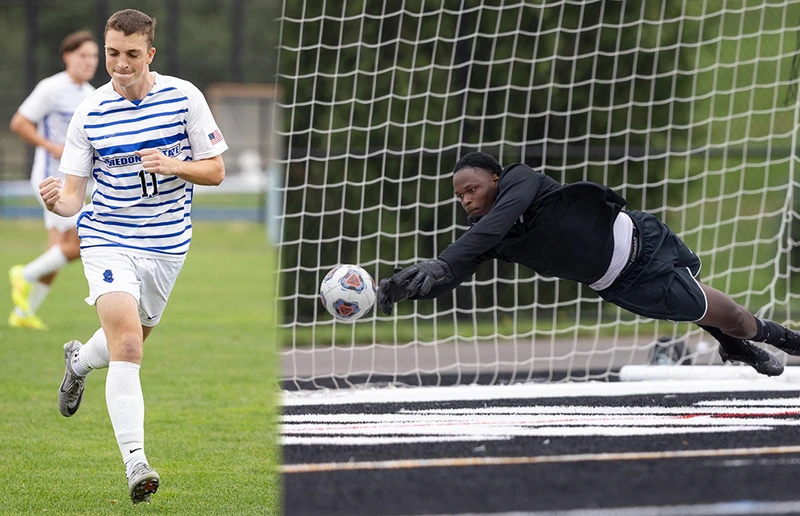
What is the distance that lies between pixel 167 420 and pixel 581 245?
261 centimetres

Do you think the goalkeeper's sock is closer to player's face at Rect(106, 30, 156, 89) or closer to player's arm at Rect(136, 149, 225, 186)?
player's arm at Rect(136, 149, 225, 186)

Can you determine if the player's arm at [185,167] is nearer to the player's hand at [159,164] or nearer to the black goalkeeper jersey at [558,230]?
the player's hand at [159,164]

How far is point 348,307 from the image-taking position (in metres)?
5.28

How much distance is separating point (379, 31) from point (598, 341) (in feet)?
11.1

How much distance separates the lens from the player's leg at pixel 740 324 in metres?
5.78

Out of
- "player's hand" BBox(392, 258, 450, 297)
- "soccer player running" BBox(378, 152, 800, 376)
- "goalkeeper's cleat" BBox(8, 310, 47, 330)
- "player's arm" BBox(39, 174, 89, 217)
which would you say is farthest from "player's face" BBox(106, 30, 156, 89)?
"goalkeeper's cleat" BBox(8, 310, 47, 330)

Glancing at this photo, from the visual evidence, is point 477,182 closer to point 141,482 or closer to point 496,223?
point 496,223

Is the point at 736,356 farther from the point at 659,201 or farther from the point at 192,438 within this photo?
the point at 659,201

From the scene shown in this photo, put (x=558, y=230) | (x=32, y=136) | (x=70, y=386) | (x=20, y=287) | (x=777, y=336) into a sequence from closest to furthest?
1. (x=70, y=386)
2. (x=558, y=230)
3. (x=777, y=336)
4. (x=32, y=136)
5. (x=20, y=287)

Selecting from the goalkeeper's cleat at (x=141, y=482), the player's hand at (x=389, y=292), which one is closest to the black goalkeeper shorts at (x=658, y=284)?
the player's hand at (x=389, y=292)

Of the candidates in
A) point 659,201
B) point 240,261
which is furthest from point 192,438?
point 240,261

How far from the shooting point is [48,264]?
377 inches

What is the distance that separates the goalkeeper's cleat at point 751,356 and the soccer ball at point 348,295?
2.20 m

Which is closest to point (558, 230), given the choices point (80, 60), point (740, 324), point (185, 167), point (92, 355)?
point (740, 324)
